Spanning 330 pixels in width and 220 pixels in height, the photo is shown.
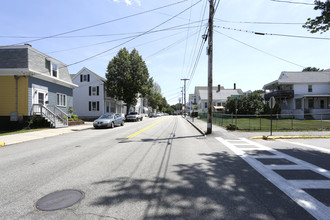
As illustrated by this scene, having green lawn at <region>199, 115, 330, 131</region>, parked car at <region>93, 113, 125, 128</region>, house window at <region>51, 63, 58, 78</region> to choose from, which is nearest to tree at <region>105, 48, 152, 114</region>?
house window at <region>51, 63, 58, 78</region>

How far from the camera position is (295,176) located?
15.3ft

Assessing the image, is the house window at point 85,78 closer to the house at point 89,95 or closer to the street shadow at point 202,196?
the house at point 89,95

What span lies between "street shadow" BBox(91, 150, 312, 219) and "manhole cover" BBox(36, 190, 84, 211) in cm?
44

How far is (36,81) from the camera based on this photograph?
59.3 feet

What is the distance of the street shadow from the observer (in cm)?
293

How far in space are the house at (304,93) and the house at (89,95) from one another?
3394cm

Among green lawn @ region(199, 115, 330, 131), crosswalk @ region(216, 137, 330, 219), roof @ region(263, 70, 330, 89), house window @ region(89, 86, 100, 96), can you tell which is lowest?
crosswalk @ region(216, 137, 330, 219)

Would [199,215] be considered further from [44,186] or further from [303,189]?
[44,186]

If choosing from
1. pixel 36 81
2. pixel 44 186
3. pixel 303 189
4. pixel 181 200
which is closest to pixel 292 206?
pixel 303 189

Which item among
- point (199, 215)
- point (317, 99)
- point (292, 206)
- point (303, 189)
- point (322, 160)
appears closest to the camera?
point (199, 215)

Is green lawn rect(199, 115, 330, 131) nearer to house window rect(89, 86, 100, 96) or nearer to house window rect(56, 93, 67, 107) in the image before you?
house window rect(56, 93, 67, 107)

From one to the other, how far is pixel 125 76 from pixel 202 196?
30.8m

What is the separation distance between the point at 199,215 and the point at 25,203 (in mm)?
3101

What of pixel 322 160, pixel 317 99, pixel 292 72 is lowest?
pixel 322 160
